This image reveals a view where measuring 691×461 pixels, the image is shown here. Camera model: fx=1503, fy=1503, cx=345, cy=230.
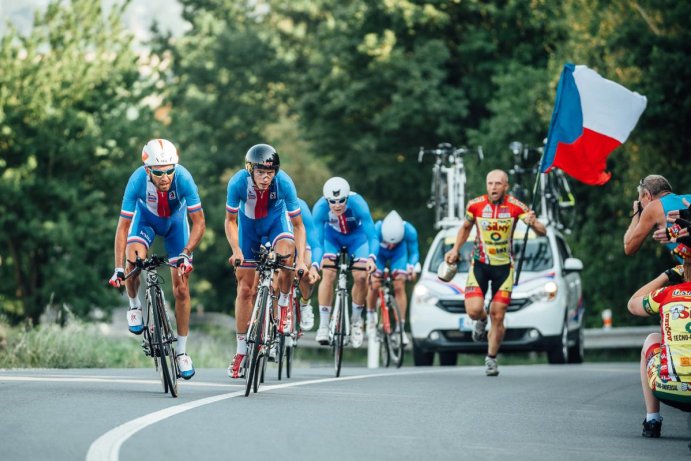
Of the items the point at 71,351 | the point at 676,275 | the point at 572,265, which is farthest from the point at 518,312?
the point at 676,275

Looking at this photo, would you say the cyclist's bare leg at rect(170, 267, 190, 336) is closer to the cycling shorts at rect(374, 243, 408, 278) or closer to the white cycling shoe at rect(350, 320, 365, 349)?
the white cycling shoe at rect(350, 320, 365, 349)

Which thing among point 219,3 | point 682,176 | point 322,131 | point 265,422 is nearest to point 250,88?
point 219,3

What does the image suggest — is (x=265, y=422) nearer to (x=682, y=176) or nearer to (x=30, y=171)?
(x=682, y=176)

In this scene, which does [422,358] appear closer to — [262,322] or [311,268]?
[311,268]

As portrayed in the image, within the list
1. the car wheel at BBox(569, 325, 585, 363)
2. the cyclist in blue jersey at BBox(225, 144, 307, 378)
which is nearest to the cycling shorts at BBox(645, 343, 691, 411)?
the cyclist in blue jersey at BBox(225, 144, 307, 378)

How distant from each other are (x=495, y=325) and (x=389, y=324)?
314cm

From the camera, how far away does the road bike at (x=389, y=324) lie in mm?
20188

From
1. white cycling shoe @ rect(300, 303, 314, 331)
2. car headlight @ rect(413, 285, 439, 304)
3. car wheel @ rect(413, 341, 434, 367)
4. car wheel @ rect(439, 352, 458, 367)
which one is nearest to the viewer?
white cycling shoe @ rect(300, 303, 314, 331)

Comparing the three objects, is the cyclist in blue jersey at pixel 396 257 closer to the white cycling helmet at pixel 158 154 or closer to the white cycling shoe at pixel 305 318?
the white cycling shoe at pixel 305 318

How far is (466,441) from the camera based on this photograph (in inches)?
384

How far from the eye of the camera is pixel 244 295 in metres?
13.9

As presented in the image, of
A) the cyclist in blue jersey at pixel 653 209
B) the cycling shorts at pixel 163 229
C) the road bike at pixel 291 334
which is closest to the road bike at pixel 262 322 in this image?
the cycling shorts at pixel 163 229

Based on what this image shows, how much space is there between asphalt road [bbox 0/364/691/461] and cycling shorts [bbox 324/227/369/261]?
8.40 ft

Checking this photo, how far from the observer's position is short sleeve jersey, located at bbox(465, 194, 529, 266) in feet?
55.6
